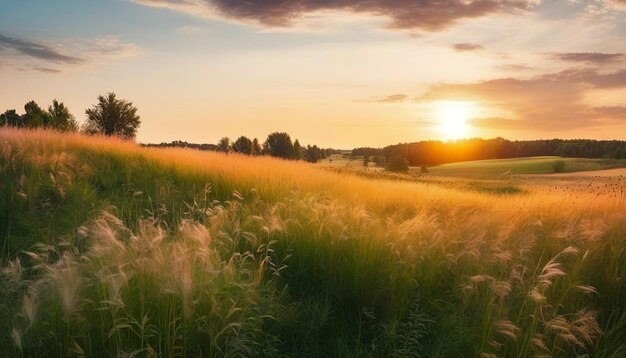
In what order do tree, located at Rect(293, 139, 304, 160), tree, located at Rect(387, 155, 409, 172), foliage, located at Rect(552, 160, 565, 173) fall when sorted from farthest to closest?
tree, located at Rect(293, 139, 304, 160) < tree, located at Rect(387, 155, 409, 172) < foliage, located at Rect(552, 160, 565, 173)

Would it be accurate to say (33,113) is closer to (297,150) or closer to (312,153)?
(297,150)

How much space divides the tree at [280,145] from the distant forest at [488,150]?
19480 millimetres

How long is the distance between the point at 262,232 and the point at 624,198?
8491 mm

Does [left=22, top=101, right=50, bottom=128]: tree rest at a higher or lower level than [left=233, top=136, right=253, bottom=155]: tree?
higher

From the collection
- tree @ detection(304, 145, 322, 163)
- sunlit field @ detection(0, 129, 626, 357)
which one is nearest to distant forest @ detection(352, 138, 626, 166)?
tree @ detection(304, 145, 322, 163)

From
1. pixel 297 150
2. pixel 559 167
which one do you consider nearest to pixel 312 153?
pixel 297 150

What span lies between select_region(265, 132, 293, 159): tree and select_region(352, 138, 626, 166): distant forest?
19480 mm

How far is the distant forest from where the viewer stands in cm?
8419

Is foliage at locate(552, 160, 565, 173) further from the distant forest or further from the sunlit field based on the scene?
the sunlit field

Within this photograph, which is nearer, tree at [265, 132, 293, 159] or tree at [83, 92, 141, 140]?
tree at [83, 92, 141, 140]

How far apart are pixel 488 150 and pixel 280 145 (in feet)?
161

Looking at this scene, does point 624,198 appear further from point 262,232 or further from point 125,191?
point 125,191

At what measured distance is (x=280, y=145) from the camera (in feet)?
249

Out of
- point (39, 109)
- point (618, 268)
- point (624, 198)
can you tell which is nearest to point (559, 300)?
point (618, 268)
